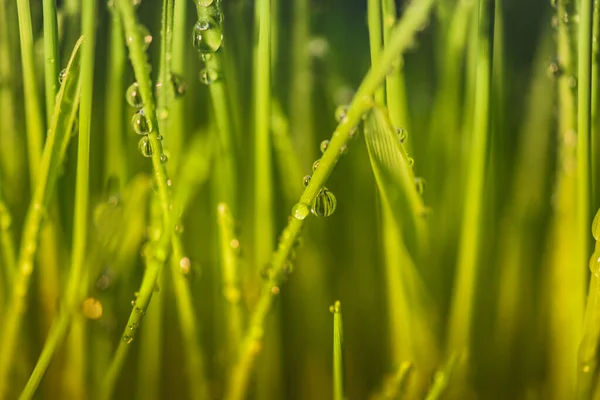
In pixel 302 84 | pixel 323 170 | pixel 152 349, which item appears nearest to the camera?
pixel 323 170

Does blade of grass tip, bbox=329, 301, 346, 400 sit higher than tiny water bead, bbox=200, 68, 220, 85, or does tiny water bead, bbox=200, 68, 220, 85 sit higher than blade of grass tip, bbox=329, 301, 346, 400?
tiny water bead, bbox=200, 68, 220, 85

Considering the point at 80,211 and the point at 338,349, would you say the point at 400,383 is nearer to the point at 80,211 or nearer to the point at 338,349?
the point at 338,349

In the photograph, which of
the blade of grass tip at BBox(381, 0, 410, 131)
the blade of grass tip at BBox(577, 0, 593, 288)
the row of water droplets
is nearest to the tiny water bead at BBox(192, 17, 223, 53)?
the row of water droplets

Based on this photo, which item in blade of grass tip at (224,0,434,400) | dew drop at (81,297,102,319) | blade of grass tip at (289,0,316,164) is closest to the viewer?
blade of grass tip at (224,0,434,400)

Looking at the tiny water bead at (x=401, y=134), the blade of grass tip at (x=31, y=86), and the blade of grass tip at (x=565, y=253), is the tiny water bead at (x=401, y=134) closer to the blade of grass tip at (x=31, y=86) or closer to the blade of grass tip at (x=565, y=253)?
the blade of grass tip at (x=565, y=253)

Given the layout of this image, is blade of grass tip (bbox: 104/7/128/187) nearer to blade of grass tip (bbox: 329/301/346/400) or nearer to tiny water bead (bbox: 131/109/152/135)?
tiny water bead (bbox: 131/109/152/135)

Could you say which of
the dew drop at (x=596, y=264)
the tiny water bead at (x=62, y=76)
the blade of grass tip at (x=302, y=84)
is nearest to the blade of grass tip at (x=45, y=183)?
the tiny water bead at (x=62, y=76)

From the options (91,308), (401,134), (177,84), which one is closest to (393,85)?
(401,134)
